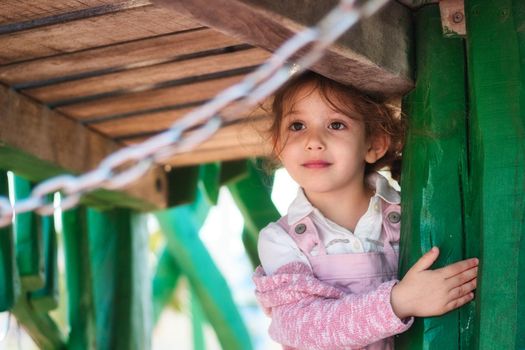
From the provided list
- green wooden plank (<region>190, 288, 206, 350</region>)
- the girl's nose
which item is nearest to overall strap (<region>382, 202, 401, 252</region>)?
the girl's nose

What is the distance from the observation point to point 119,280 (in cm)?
442

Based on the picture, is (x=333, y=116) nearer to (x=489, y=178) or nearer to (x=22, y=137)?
(x=489, y=178)

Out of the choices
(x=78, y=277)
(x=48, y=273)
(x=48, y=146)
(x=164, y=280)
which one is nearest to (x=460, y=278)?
(x=48, y=146)

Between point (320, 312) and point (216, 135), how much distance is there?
167cm

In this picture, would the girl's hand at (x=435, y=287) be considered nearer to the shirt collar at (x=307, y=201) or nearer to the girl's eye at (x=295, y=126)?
the shirt collar at (x=307, y=201)

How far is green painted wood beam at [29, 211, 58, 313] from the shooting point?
3.96 m

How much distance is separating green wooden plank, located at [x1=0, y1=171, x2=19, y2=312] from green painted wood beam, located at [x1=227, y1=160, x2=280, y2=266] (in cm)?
127

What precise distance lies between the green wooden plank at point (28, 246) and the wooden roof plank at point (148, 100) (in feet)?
1.12

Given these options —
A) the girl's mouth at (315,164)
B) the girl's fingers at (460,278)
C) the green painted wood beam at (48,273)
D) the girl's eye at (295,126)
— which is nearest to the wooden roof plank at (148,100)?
the green painted wood beam at (48,273)

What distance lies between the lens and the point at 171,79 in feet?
11.4

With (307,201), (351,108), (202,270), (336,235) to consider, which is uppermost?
(351,108)

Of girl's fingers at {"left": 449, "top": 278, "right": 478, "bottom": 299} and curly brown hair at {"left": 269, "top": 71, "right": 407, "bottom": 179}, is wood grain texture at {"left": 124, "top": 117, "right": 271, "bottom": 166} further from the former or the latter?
girl's fingers at {"left": 449, "top": 278, "right": 478, "bottom": 299}

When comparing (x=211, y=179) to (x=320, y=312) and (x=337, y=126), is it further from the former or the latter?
(x=320, y=312)

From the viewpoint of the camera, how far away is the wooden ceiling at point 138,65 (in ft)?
7.53
